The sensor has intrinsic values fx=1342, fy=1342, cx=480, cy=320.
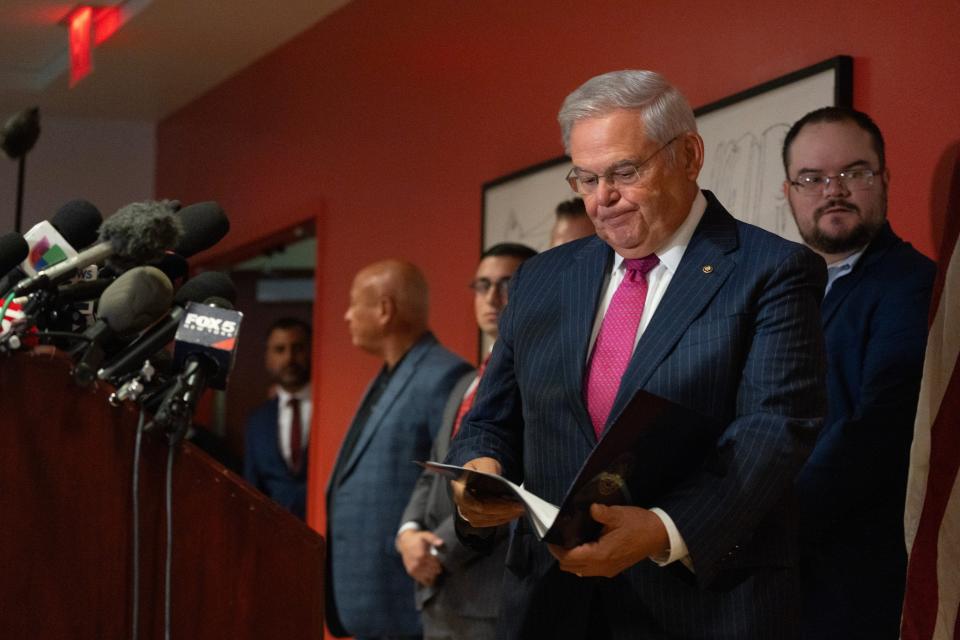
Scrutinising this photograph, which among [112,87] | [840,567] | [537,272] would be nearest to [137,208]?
[537,272]

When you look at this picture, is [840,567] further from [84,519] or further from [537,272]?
[84,519]

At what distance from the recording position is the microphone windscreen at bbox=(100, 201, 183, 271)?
1.70 metres

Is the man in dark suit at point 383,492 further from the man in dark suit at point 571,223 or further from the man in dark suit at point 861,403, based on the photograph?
the man in dark suit at point 861,403

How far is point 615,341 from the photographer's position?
2012mm

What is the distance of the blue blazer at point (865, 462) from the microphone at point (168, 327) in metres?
1.19

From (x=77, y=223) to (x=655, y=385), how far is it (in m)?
0.85

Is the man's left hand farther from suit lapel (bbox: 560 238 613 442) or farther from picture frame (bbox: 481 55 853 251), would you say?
picture frame (bbox: 481 55 853 251)

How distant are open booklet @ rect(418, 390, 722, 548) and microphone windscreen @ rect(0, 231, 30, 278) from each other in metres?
0.62

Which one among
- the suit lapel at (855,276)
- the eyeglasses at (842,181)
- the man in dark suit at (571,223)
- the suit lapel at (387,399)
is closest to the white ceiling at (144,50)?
the suit lapel at (387,399)

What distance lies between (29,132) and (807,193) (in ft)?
5.03

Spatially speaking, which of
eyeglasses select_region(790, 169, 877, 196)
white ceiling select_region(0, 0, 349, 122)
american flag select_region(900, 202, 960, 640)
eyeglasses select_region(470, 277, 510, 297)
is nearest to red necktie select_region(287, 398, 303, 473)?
white ceiling select_region(0, 0, 349, 122)

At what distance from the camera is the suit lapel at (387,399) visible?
4.02 meters

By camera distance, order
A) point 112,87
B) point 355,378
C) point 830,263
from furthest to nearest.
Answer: point 112,87, point 355,378, point 830,263

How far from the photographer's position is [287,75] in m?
6.73
